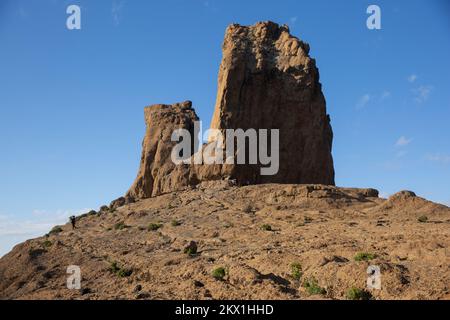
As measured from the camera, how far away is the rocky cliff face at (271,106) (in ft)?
155

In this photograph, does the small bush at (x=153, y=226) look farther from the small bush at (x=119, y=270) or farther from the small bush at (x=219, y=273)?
the small bush at (x=219, y=273)

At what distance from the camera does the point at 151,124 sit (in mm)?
55781

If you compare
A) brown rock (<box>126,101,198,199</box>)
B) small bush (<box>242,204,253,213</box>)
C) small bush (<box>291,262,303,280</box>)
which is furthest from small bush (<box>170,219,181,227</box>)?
small bush (<box>291,262,303,280</box>)

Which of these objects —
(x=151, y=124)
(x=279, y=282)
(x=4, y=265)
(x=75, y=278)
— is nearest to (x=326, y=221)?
(x=279, y=282)

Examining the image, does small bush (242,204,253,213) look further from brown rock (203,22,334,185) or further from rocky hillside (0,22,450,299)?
brown rock (203,22,334,185)

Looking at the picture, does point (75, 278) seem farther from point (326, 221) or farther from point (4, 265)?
point (326, 221)

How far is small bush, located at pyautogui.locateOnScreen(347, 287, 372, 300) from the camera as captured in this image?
15.2m

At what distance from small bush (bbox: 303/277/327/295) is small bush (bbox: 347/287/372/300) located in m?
1.12

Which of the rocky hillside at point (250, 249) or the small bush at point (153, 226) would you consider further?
the small bush at point (153, 226)

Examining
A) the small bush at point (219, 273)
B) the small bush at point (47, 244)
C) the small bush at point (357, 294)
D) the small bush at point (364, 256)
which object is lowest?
the small bush at point (357, 294)

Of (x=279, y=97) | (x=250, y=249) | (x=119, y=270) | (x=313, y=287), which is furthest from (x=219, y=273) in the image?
(x=279, y=97)

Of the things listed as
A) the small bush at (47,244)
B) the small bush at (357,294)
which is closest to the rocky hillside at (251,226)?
the small bush at (357,294)

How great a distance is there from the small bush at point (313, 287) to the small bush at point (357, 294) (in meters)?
1.12
